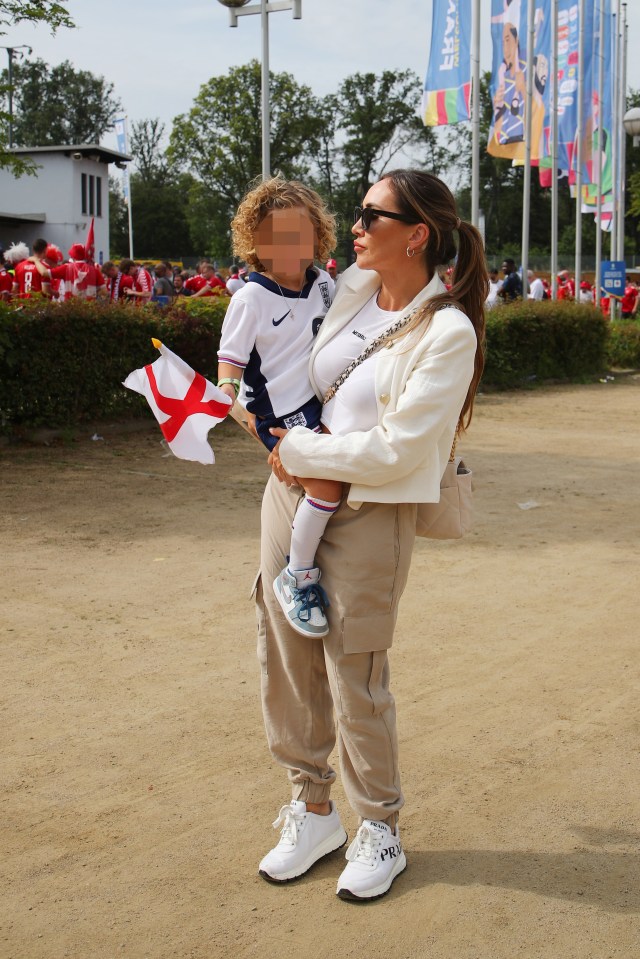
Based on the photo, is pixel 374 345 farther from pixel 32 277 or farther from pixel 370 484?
pixel 32 277

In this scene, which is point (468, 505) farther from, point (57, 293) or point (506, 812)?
point (57, 293)

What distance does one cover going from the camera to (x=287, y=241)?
3008 millimetres

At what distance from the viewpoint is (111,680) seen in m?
4.68

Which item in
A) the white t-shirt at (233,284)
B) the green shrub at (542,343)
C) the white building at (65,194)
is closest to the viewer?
the white t-shirt at (233,284)

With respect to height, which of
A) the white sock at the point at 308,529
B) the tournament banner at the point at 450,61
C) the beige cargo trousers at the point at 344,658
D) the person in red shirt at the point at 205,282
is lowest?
the beige cargo trousers at the point at 344,658

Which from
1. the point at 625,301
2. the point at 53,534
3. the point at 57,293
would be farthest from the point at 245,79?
the point at 53,534

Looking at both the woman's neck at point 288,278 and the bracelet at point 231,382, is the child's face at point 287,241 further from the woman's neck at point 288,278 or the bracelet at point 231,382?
the bracelet at point 231,382

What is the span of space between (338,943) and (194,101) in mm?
71358

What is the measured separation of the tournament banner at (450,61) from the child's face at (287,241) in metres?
19.2

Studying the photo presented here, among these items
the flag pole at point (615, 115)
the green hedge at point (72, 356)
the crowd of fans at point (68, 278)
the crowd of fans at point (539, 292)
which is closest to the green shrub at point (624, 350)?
the crowd of fans at point (539, 292)

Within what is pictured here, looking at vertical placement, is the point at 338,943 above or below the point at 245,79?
below

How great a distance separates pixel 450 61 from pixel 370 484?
2052 centimetres

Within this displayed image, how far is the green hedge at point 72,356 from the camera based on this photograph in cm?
1074

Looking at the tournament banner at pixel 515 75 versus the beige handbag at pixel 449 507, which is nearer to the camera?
the beige handbag at pixel 449 507
